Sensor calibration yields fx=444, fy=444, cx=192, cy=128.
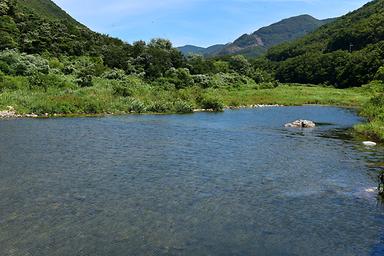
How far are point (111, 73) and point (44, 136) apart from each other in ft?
151

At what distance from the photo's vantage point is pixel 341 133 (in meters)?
48.2

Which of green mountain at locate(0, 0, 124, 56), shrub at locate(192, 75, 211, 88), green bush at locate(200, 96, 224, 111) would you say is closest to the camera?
green bush at locate(200, 96, 224, 111)

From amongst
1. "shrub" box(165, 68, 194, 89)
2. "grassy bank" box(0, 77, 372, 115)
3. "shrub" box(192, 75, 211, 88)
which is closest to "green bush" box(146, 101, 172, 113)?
"grassy bank" box(0, 77, 372, 115)

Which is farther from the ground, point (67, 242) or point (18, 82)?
point (18, 82)

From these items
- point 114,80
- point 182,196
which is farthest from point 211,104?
point 182,196

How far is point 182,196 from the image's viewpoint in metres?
21.5

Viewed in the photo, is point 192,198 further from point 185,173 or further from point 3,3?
point 3,3

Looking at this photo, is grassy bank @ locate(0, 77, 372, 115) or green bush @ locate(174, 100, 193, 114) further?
green bush @ locate(174, 100, 193, 114)

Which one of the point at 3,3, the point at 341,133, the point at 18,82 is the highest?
the point at 3,3

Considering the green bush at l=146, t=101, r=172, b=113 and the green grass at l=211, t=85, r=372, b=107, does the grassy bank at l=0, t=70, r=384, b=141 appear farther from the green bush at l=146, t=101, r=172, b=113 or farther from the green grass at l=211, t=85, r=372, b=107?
the green grass at l=211, t=85, r=372, b=107

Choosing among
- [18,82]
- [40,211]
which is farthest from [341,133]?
[18,82]

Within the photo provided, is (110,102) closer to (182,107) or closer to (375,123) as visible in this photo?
(182,107)

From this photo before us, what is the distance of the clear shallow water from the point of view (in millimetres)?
15711

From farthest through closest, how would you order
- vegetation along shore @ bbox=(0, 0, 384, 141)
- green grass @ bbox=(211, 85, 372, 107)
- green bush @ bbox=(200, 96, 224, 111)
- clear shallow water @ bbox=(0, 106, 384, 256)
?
green grass @ bbox=(211, 85, 372, 107) → green bush @ bbox=(200, 96, 224, 111) → vegetation along shore @ bbox=(0, 0, 384, 141) → clear shallow water @ bbox=(0, 106, 384, 256)
